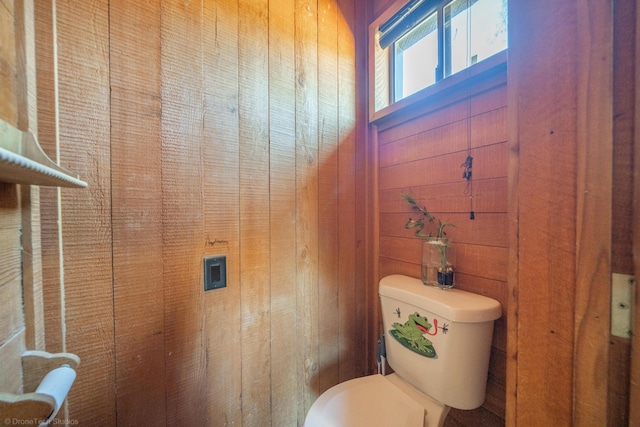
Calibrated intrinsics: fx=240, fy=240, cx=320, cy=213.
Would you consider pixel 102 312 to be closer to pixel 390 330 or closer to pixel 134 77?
pixel 134 77

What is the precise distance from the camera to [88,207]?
2.10 feet

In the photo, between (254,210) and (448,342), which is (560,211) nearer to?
(448,342)

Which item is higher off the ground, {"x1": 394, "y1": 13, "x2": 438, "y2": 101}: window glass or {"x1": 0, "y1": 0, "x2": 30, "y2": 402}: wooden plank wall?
{"x1": 394, "y1": 13, "x2": 438, "y2": 101}: window glass

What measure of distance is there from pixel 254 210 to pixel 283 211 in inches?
4.7

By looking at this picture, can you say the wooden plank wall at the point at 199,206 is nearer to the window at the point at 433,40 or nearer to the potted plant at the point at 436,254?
the window at the point at 433,40

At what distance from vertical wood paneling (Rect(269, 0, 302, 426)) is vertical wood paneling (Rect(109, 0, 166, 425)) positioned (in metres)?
0.37

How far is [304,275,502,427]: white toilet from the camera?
742 millimetres

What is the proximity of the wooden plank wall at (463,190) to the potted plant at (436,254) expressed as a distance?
0.09 ft

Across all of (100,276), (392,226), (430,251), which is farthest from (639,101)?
(100,276)

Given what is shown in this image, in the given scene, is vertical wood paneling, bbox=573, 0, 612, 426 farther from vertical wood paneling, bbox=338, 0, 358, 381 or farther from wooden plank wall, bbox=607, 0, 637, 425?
vertical wood paneling, bbox=338, 0, 358, 381

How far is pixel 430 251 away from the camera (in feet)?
3.10

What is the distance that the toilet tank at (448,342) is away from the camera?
2.44 ft

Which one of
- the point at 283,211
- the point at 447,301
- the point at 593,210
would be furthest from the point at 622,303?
the point at 283,211

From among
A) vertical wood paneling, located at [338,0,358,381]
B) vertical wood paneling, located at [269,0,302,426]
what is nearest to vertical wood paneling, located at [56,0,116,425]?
vertical wood paneling, located at [269,0,302,426]
